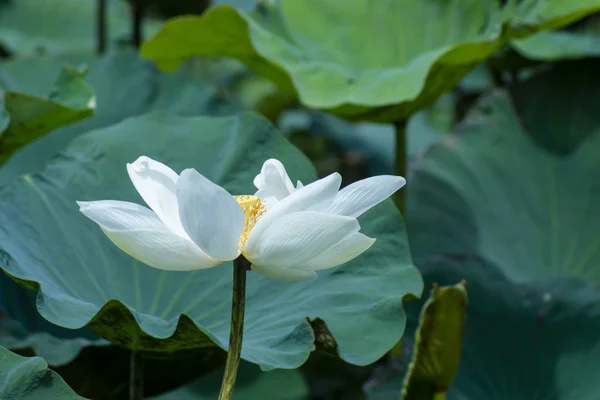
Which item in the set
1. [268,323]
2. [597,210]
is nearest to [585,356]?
[597,210]

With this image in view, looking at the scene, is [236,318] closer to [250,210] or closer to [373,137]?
[250,210]

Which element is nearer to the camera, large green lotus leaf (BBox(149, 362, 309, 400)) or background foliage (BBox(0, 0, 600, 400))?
background foliage (BBox(0, 0, 600, 400))

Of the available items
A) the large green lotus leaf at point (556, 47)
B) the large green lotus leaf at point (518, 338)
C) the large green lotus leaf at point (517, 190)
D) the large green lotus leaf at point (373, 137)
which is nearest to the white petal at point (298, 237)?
the large green lotus leaf at point (518, 338)

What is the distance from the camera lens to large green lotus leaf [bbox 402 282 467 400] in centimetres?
78

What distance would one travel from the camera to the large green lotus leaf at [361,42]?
113cm

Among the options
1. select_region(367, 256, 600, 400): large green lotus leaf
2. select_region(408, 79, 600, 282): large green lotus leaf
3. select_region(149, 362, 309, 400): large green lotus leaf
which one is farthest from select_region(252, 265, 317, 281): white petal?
select_region(408, 79, 600, 282): large green lotus leaf

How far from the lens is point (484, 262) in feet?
3.79

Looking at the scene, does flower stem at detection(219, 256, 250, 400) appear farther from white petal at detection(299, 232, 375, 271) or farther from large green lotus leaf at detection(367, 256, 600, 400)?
large green lotus leaf at detection(367, 256, 600, 400)

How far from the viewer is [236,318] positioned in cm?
63

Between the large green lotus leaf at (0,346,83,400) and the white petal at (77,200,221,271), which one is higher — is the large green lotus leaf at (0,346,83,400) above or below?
below

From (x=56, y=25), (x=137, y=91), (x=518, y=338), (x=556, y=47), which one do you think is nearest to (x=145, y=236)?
(x=518, y=338)

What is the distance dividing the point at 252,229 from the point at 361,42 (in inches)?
33.3

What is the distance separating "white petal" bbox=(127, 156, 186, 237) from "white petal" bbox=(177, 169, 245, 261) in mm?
64

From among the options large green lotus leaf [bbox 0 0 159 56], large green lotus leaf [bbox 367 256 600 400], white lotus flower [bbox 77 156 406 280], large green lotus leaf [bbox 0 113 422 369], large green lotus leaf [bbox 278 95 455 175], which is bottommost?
large green lotus leaf [bbox 278 95 455 175]
